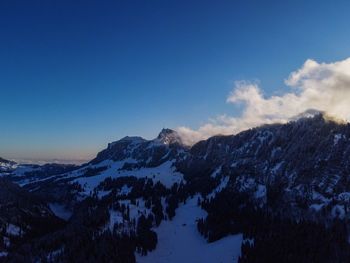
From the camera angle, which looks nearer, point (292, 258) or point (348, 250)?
point (292, 258)

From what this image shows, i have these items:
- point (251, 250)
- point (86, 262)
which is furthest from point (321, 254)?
point (86, 262)

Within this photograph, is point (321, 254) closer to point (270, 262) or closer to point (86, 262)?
point (270, 262)

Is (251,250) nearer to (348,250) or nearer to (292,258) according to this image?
(292,258)

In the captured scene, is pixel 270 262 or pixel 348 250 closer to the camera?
pixel 270 262

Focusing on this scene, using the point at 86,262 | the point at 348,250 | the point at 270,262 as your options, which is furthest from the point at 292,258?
the point at 86,262

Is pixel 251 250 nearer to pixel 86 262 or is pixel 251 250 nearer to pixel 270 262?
pixel 270 262

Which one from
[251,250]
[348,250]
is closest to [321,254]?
[348,250]

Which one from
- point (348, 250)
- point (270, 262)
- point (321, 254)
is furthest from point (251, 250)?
point (348, 250)
